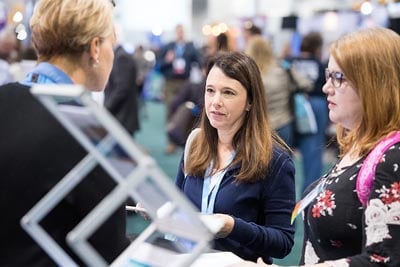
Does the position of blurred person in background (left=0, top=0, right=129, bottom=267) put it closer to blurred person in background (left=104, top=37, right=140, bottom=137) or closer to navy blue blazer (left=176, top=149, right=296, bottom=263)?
navy blue blazer (left=176, top=149, right=296, bottom=263)

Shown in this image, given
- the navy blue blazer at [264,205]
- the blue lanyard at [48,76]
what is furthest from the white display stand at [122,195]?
the navy blue blazer at [264,205]

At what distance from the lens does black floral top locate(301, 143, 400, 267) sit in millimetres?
1612

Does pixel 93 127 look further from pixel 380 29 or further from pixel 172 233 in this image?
pixel 380 29

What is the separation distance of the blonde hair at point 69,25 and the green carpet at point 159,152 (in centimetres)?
260

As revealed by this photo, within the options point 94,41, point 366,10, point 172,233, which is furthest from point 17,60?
point 172,233

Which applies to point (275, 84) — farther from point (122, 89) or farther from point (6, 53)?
point (6, 53)

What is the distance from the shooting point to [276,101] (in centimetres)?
564

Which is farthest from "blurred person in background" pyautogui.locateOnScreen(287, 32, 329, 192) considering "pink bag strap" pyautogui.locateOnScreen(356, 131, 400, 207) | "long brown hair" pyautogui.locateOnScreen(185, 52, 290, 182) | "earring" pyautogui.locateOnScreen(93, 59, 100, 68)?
"earring" pyautogui.locateOnScreen(93, 59, 100, 68)

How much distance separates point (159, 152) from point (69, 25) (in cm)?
845

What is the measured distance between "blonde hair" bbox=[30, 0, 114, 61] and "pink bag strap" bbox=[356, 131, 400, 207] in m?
0.70

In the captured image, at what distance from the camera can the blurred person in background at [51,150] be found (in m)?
1.47

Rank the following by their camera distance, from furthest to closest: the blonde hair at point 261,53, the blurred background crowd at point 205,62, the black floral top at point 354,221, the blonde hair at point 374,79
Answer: the blurred background crowd at point 205,62
the blonde hair at point 261,53
the blonde hair at point 374,79
the black floral top at point 354,221

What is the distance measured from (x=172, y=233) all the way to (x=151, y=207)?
8cm

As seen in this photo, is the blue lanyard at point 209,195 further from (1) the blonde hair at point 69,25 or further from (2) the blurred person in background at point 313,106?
(2) the blurred person in background at point 313,106
